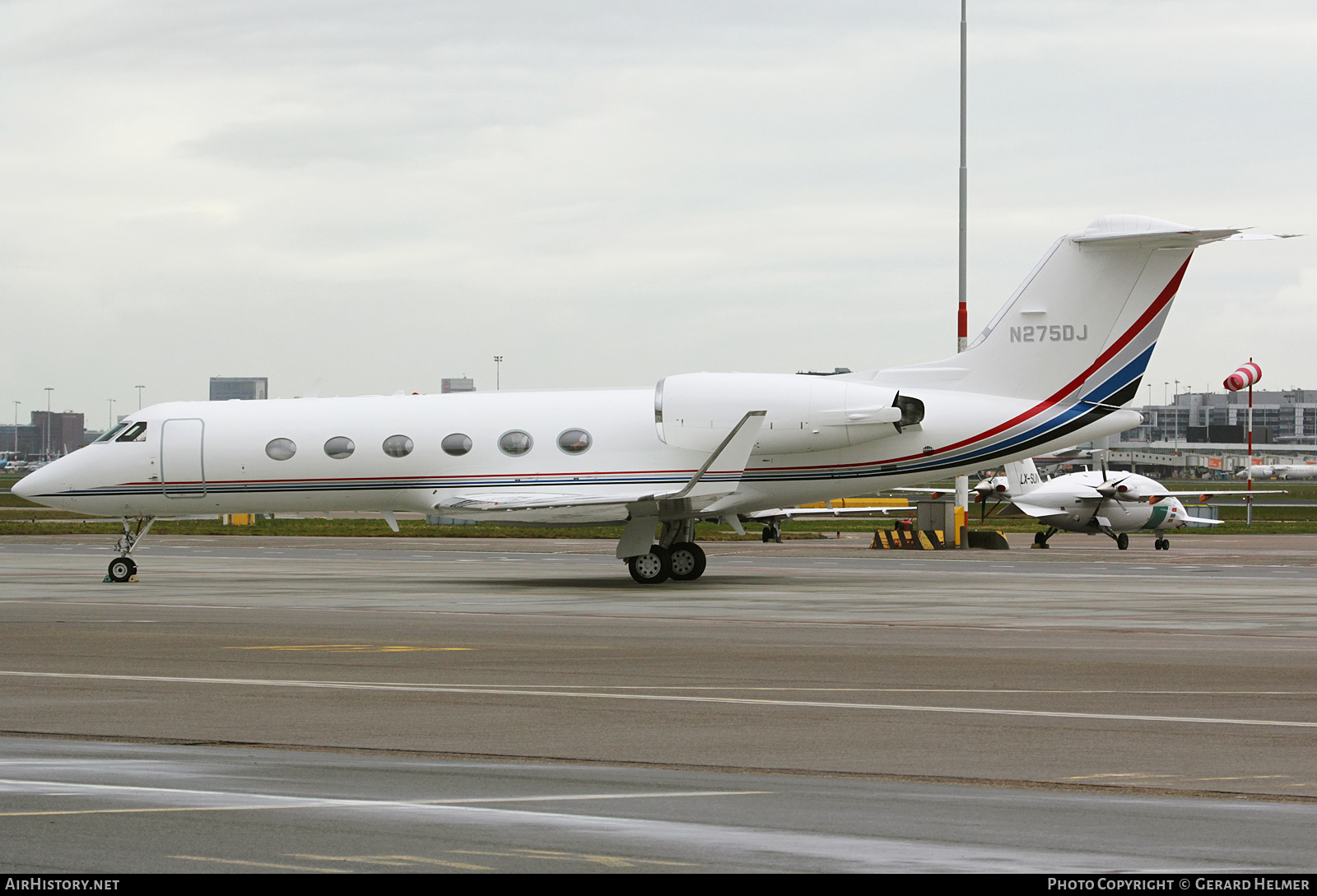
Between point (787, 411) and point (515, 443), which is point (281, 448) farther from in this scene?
point (787, 411)

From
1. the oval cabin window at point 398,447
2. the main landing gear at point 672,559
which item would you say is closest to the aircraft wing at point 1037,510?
the main landing gear at point 672,559

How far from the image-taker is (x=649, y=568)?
1007 inches

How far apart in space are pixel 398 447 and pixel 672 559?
17.9 ft

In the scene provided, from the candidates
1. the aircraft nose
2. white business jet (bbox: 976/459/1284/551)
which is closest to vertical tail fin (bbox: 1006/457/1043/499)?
white business jet (bbox: 976/459/1284/551)

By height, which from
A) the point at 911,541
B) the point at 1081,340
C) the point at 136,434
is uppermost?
the point at 1081,340

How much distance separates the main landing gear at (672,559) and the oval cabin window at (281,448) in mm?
6792

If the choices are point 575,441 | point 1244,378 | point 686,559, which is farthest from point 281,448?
point 1244,378

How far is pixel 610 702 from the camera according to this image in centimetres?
1051

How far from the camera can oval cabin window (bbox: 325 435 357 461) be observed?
86.6ft

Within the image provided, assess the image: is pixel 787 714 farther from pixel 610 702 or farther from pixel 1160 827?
pixel 1160 827

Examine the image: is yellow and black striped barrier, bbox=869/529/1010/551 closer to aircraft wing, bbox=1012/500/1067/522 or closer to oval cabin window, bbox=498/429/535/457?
aircraft wing, bbox=1012/500/1067/522

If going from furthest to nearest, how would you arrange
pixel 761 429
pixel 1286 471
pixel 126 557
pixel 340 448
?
pixel 1286 471
pixel 126 557
pixel 340 448
pixel 761 429

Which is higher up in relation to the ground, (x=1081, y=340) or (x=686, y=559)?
(x=1081, y=340)

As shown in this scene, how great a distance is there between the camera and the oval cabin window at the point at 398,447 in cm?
2611
